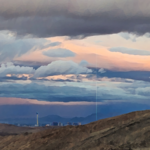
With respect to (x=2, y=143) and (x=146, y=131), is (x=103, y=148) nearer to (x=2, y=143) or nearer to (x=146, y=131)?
(x=146, y=131)

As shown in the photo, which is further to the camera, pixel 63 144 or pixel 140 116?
pixel 140 116

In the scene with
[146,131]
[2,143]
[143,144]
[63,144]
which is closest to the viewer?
[143,144]

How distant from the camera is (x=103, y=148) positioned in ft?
268

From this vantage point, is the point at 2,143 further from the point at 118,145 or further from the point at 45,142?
the point at 118,145

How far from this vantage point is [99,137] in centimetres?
8806

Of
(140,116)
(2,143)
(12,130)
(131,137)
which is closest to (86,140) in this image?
(131,137)

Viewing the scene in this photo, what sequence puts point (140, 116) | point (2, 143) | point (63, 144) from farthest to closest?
point (2, 143)
point (140, 116)
point (63, 144)

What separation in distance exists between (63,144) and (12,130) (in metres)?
106

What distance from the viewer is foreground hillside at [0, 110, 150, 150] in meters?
82.6

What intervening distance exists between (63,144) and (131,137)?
20.3 meters

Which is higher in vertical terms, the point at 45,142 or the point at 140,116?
the point at 140,116

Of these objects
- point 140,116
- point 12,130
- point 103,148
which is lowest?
point 12,130

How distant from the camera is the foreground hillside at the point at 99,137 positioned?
82.6m

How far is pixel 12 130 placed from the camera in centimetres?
19100
